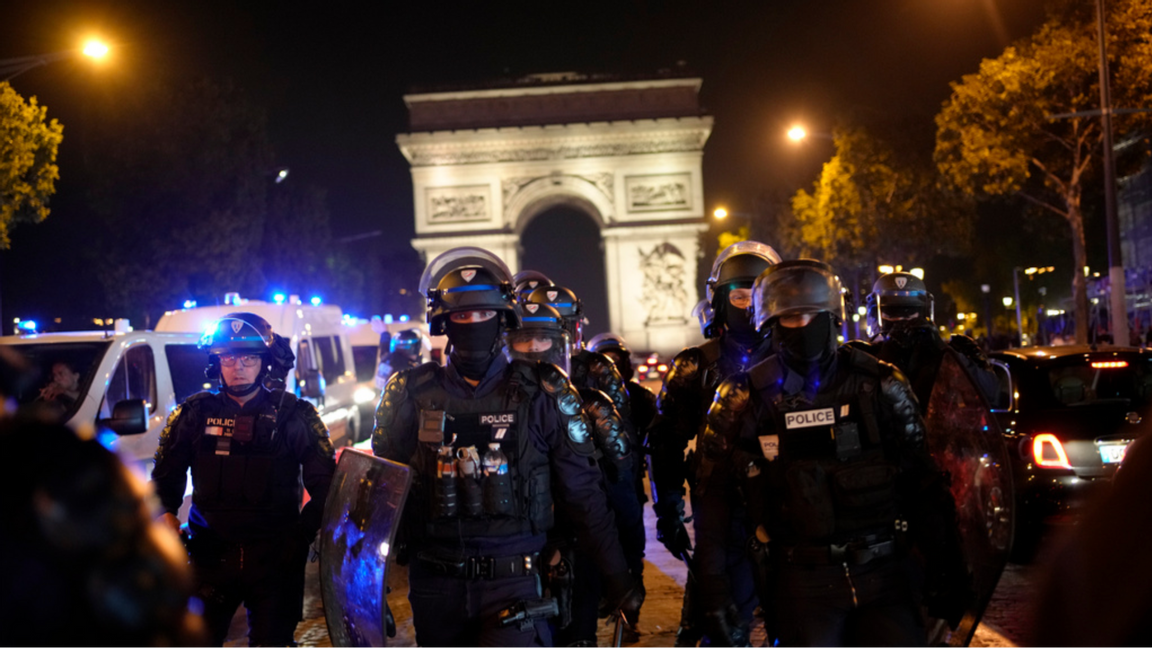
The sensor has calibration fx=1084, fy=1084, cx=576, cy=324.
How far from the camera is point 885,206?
34375mm

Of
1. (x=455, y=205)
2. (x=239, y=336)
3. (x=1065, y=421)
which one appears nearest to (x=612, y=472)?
(x=239, y=336)

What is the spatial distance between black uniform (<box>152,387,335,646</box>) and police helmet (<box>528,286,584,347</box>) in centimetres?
219

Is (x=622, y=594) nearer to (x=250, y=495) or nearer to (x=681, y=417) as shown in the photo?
(x=250, y=495)

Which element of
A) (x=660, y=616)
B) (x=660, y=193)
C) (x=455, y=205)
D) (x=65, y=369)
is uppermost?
(x=660, y=193)

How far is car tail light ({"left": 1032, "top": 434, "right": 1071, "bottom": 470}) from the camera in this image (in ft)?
22.9

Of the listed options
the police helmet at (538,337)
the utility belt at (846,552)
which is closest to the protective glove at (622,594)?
the utility belt at (846,552)

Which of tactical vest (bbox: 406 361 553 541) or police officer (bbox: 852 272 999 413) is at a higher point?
police officer (bbox: 852 272 999 413)

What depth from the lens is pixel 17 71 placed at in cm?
1331

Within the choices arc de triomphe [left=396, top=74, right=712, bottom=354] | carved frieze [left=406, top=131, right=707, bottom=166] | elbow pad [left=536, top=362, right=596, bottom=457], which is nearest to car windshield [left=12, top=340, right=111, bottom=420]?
elbow pad [left=536, top=362, right=596, bottom=457]

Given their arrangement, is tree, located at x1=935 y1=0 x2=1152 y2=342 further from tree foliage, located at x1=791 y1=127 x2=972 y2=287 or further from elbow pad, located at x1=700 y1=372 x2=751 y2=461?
elbow pad, located at x1=700 y1=372 x2=751 y2=461

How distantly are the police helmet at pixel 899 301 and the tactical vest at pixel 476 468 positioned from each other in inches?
127

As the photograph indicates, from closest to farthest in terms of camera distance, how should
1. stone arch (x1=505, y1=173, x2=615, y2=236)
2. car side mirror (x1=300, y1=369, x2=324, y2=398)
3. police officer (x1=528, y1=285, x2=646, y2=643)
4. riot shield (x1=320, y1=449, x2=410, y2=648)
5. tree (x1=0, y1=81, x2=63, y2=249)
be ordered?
riot shield (x1=320, y1=449, x2=410, y2=648), police officer (x1=528, y1=285, x2=646, y2=643), car side mirror (x1=300, y1=369, x2=324, y2=398), tree (x1=0, y1=81, x2=63, y2=249), stone arch (x1=505, y1=173, x2=615, y2=236)

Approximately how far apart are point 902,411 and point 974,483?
510 mm

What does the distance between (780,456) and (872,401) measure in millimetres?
352
